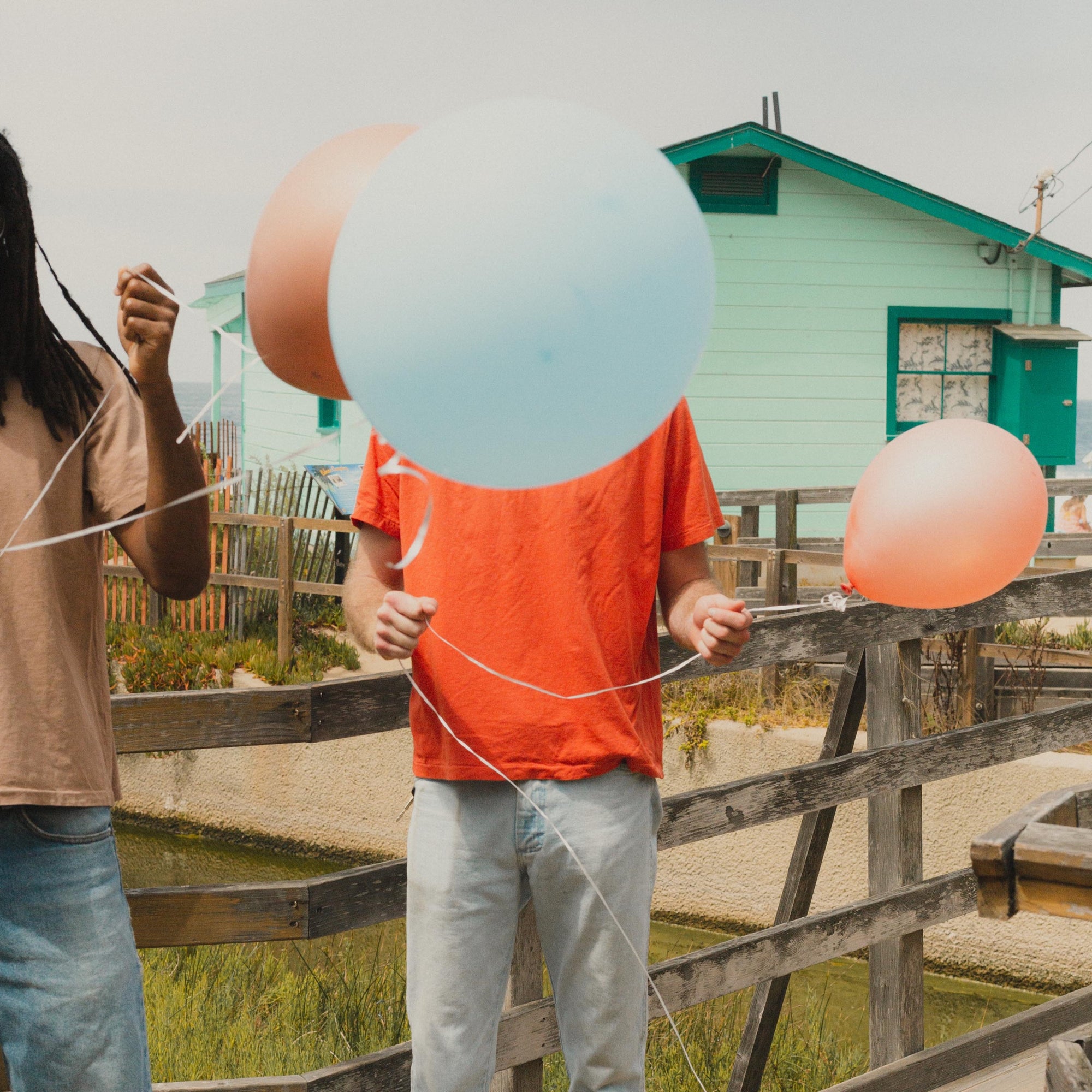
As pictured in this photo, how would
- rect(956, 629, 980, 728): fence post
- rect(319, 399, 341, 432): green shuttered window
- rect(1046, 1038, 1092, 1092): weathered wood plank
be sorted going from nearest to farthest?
rect(1046, 1038, 1092, 1092): weathered wood plank < rect(956, 629, 980, 728): fence post < rect(319, 399, 341, 432): green shuttered window

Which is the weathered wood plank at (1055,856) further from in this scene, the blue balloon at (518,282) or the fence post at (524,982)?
the fence post at (524,982)

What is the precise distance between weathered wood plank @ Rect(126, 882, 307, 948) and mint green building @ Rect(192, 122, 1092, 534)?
8.67m

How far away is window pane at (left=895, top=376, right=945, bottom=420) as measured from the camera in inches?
416

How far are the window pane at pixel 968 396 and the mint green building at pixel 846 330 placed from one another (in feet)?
0.05

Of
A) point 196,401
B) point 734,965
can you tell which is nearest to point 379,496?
point 734,965

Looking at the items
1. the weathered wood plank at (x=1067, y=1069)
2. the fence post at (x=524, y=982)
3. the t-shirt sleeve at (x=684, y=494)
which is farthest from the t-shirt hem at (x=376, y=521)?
the weathered wood plank at (x=1067, y=1069)

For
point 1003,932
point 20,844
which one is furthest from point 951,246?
point 20,844

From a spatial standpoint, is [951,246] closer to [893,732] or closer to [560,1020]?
[893,732]

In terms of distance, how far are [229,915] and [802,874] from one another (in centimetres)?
158

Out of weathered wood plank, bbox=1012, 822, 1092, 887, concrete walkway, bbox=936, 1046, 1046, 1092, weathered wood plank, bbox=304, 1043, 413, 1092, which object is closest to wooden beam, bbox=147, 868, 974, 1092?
weathered wood plank, bbox=304, 1043, 413, 1092

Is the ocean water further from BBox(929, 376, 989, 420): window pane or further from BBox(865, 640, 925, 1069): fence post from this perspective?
BBox(865, 640, 925, 1069): fence post

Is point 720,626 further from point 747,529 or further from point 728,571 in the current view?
point 747,529

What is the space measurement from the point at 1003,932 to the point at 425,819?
4670mm

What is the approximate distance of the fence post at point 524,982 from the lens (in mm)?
2248
